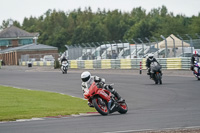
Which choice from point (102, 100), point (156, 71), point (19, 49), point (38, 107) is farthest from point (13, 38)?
point (102, 100)

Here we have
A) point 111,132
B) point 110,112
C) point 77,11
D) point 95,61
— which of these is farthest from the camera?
point 77,11

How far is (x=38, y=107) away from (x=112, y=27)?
135085 mm

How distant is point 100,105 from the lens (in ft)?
44.9

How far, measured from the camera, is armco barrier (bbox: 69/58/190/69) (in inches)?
1403

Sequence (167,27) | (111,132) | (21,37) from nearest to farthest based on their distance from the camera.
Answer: (111,132) → (167,27) → (21,37)

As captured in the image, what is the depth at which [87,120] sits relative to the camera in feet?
41.3

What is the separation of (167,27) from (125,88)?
7914cm

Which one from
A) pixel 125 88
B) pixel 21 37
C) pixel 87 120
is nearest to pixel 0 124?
pixel 87 120

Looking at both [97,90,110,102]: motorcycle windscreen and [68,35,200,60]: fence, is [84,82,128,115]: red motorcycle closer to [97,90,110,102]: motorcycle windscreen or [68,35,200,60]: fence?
[97,90,110,102]: motorcycle windscreen

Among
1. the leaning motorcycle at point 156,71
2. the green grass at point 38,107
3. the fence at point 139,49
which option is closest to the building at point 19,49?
the fence at point 139,49

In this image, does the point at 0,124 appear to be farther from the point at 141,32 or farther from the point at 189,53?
the point at 141,32

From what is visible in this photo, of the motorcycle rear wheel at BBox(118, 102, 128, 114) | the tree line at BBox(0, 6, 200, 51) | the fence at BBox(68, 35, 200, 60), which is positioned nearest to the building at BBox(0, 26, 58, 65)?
the tree line at BBox(0, 6, 200, 51)

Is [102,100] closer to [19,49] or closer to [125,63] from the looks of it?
[125,63]

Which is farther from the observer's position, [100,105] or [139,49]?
[139,49]
